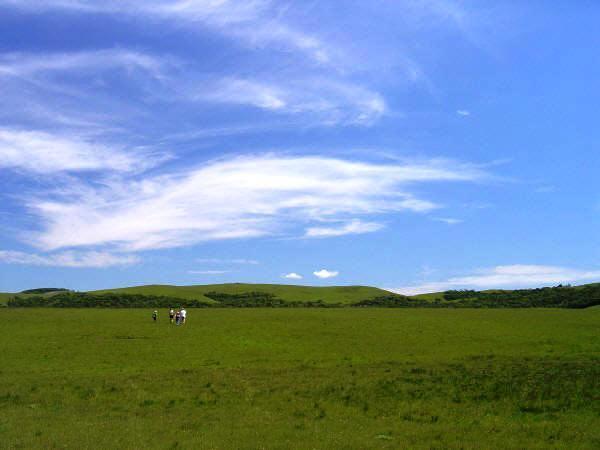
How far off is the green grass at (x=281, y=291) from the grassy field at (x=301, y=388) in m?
76.6

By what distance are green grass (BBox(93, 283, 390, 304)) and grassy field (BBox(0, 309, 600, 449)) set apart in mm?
76558

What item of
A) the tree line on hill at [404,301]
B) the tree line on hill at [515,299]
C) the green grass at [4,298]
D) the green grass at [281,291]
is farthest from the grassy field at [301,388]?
the green grass at [281,291]

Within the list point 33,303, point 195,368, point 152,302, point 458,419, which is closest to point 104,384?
point 195,368

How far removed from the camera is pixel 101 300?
110m

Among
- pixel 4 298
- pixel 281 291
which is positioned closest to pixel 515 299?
pixel 281 291

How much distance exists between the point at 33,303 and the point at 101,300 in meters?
14.3

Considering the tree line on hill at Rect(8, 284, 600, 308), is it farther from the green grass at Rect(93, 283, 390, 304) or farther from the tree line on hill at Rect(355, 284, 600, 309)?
the green grass at Rect(93, 283, 390, 304)

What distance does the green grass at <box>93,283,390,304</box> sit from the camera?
422 ft

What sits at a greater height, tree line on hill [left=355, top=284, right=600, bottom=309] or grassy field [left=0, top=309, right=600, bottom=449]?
tree line on hill [left=355, top=284, right=600, bottom=309]

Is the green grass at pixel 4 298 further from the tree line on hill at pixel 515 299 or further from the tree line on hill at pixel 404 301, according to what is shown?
the tree line on hill at pixel 515 299

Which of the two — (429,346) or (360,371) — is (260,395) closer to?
(360,371)

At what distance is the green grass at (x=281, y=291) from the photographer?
128500mm

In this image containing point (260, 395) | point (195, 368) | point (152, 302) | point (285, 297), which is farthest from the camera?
point (285, 297)

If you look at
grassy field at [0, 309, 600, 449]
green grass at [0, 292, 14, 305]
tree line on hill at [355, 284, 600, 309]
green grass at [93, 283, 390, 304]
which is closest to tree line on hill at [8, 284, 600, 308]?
tree line on hill at [355, 284, 600, 309]
